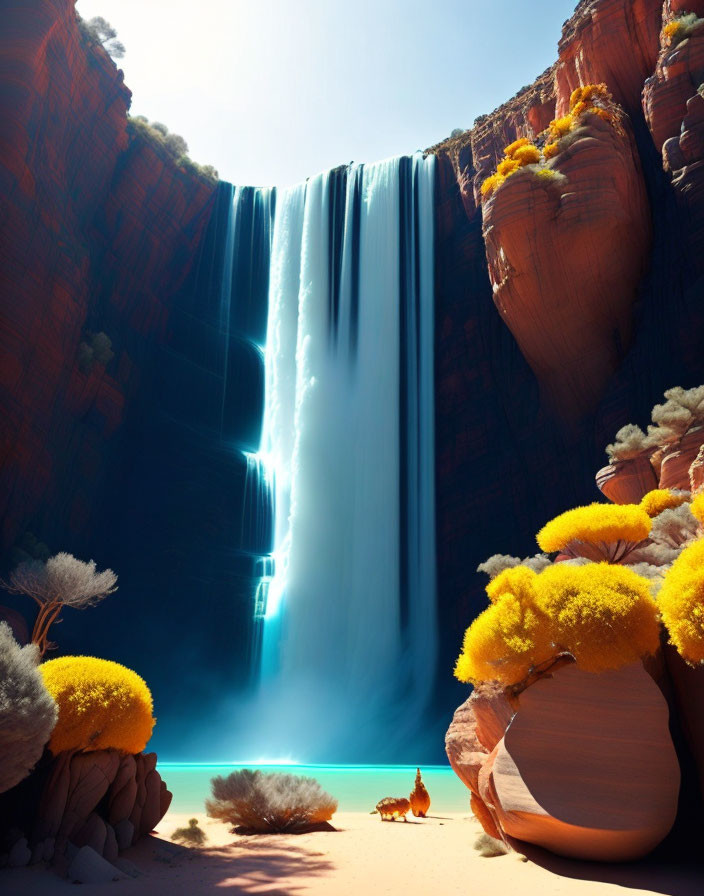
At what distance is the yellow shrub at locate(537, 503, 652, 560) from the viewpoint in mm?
11797

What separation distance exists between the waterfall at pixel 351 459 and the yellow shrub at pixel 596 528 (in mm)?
19003

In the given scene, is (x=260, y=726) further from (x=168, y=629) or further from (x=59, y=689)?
(x=59, y=689)

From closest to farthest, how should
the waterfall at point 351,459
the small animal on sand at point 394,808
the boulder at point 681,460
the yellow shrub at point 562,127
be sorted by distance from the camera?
the small animal on sand at point 394,808, the boulder at point 681,460, the yellow shrub at point 562,127, the waterfall at point 351,459

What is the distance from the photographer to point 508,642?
7484mm

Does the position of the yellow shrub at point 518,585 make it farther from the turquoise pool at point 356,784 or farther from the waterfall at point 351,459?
the waterfall at point 351,459

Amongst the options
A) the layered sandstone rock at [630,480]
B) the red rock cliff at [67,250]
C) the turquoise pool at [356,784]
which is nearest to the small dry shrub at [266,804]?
the turquoise pool at [356,784]

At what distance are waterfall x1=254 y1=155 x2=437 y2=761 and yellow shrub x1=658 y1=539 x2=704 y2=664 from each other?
76.0ft

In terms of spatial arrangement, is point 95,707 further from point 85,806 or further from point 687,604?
point 687,604

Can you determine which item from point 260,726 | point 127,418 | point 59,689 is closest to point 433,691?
point 260,726

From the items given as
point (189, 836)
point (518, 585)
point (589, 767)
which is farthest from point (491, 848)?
point (189, 836)

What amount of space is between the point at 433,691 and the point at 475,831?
815 inches

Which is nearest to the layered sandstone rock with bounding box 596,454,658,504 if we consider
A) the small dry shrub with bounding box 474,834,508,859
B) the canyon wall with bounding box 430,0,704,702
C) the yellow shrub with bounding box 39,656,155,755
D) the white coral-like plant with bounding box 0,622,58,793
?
the canyon wall with bounding box 430,0,704,702

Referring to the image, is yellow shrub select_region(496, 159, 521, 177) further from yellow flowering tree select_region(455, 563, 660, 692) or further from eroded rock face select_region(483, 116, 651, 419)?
yellow flowering tree select_region(455, 563, 660, 692)

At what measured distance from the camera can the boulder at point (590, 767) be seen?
6.57 metres
